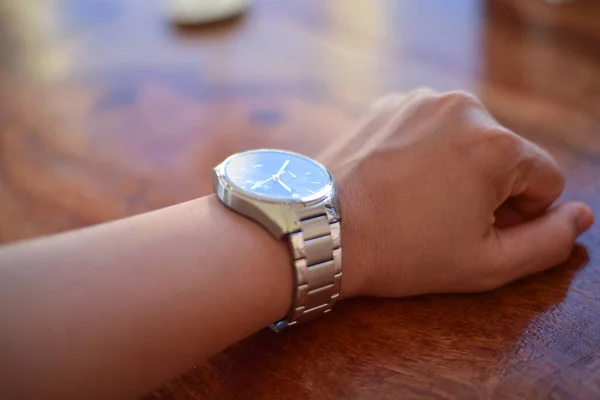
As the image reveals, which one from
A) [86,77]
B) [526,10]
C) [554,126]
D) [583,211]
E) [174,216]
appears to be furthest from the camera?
[526,10]

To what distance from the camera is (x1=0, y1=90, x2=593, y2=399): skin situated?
1.59 feet

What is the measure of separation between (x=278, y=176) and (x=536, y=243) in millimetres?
270

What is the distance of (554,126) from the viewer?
92 centimetres

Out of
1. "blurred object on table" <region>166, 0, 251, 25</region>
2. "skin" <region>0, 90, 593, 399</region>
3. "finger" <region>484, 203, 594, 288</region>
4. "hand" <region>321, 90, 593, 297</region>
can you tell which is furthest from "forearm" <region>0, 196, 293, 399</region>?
"blurred object on table" <region>166, 0, 251, 25</region>

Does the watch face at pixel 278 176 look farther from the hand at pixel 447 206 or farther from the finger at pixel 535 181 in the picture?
the finger at pixel 535 181

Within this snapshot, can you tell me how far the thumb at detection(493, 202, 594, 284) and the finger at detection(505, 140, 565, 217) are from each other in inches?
0.6

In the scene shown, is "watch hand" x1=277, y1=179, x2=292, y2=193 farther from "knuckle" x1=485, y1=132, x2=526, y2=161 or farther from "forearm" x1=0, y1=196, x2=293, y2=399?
"knuckle" x1=485, y1=132, x2=526, y2=161

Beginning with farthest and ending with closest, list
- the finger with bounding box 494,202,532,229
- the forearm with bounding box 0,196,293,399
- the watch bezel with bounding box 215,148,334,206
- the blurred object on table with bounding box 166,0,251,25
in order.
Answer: the blurred object on table with bounding box 166,0,251,25 → the finger with bounding box 494,202,532,229 → the watch bezel with bounding box 215,148,334,206 → the forearm with bounding box 0,196,293,399

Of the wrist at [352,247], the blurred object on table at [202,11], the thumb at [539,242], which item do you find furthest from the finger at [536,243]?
the blurred object on table at [202,11]

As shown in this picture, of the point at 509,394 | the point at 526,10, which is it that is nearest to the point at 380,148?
the point at 509,394

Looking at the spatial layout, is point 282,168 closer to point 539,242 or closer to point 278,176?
point 278,176

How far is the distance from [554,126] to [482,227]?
353mm

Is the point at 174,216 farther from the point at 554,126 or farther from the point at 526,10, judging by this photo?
the point at 526,10

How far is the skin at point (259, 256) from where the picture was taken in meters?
0.48
